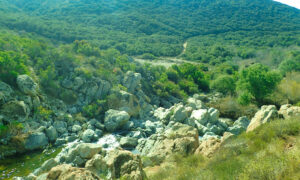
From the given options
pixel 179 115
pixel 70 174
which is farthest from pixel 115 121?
pixel 70 174

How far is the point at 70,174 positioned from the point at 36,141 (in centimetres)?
962

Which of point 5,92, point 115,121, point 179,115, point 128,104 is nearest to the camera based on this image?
point 5,92

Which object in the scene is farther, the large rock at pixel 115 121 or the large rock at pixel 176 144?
the large rock at pixel 115 121

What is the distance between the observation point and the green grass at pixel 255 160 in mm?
5789

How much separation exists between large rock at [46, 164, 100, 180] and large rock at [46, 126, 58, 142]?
9.21 metres

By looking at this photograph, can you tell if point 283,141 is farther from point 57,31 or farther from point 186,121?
point 57,31

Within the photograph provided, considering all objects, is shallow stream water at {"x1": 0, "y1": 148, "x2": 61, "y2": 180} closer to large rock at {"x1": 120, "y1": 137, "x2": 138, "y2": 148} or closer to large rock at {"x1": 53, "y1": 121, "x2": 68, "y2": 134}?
large rock at {"x1": 53, "y1": 121, "x2": 68, "y2": 134}

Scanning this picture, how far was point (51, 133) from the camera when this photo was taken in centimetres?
1616

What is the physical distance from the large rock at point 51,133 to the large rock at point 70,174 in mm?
9210

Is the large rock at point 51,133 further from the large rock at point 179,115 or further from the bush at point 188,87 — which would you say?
the bush at point 188,87

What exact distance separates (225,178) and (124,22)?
82.7 metres

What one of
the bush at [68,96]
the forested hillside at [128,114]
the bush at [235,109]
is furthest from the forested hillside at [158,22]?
the bush at [235,109]

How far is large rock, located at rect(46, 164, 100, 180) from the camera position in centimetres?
678

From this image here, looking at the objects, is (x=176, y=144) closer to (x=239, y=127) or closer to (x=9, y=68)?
(x=239, y=127)
